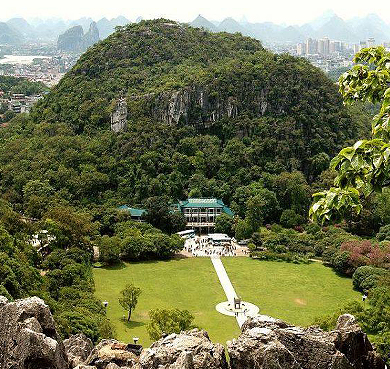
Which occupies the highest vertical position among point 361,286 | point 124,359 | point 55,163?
point 124,359

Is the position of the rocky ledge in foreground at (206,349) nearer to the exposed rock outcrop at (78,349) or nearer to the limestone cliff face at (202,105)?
the exposed rock outcrop at (78,349)

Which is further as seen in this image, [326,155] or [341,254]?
[326,155]

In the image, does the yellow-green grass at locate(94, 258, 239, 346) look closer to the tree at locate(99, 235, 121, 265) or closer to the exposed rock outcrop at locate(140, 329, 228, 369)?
the tree at locate(99, 235, 121, 265)

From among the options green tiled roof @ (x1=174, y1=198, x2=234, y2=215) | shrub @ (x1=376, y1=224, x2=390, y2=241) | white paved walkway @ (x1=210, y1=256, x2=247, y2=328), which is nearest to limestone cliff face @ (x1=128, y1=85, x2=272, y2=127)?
green tiled roof @ (x1=174, y1=198, x2=234, y2=215)

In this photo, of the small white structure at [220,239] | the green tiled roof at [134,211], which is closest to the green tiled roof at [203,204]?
the green tiled roof at [134,211]

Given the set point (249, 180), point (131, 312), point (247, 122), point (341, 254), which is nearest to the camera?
point (131, 312)

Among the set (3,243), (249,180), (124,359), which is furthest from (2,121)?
(124,359)

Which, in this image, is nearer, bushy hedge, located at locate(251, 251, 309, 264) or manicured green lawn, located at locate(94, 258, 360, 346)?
manicured green lawn, located at locate(94, 258, 360, 346)

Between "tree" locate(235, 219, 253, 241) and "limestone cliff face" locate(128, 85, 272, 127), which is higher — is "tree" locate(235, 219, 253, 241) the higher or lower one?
the lower one

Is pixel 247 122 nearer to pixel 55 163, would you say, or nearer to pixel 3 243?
pixel 55 163
